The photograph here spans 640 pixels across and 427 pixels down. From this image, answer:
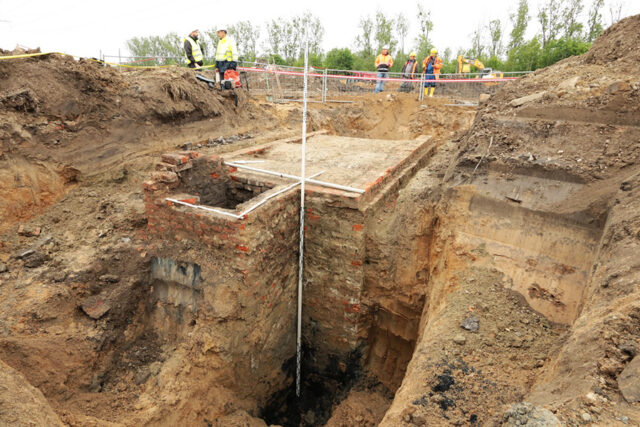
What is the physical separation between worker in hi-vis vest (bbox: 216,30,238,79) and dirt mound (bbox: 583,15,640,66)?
7227 millimetres

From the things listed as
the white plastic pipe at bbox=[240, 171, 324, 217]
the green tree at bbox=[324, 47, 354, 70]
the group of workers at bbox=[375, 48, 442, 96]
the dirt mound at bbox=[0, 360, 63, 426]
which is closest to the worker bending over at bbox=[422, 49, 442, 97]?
the group of workers at bbox=[375, 48, 442, 96]

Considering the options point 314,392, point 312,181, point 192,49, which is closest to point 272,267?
point 312,181

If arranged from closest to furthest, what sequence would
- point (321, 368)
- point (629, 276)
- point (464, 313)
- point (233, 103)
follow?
point (629, 276) → point (464, 313) → point (321, 368) → point (233, 103)

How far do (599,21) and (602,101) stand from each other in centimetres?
2643

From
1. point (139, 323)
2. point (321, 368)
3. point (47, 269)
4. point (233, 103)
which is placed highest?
point (233, 103)

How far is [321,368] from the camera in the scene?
18.7ft

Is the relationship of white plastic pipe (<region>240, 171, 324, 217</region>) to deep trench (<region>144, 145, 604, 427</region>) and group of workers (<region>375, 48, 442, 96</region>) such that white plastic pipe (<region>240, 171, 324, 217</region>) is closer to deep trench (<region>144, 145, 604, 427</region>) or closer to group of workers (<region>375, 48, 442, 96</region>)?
deep trench (<region>144, 145, 604, 427</region>)

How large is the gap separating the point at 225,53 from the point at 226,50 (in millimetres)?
74

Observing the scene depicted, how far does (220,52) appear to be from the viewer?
8.82 m

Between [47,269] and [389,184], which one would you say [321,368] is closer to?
[389,184]

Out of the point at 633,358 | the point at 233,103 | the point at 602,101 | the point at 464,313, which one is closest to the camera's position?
the point at 633,358

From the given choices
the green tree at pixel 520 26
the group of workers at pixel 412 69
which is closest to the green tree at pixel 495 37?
the green tree at pixel 520 26

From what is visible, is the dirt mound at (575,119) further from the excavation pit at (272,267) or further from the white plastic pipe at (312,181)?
the excavation pit at (272,267)

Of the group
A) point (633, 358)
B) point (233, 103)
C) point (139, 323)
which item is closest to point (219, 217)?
point (139, 323)
